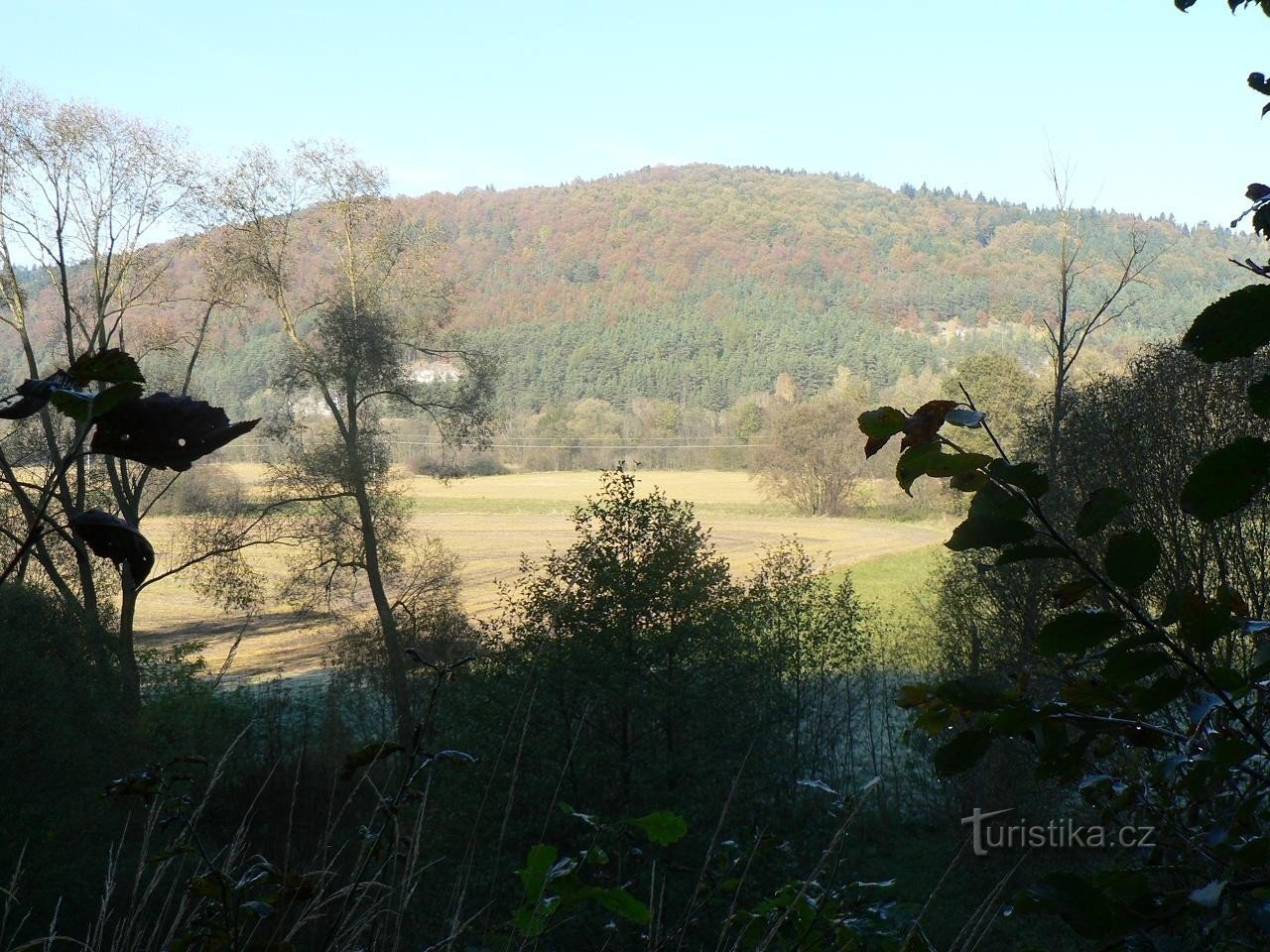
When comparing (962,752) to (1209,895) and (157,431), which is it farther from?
(157,431)

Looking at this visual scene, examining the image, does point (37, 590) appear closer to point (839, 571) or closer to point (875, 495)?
point (839, 571)

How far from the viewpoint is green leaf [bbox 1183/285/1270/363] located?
0.65 meters

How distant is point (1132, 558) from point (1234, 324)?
197mm

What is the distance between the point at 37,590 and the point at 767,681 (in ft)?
35.3

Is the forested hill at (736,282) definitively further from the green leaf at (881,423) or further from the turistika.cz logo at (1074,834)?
the green leaf at (881,423)

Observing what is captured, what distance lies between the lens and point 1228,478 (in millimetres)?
664

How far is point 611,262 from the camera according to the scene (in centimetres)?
6488

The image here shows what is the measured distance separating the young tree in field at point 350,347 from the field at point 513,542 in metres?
1.40

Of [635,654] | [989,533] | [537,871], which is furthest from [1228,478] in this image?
[635,654]

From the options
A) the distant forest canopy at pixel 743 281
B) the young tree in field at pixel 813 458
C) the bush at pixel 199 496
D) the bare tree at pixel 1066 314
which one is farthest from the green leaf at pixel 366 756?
the distant forest canopy at pixel 743 281

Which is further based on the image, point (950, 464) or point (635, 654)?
point (635, 654)

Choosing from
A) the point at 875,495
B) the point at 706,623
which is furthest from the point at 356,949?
the point at 875,495

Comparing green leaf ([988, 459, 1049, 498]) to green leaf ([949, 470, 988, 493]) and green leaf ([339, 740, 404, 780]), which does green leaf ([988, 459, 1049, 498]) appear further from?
green leaf ([339, 740, 404, 780])

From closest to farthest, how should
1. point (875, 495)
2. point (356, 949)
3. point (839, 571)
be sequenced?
point (356, 949) → point (839, 571) → point (875, 495)
